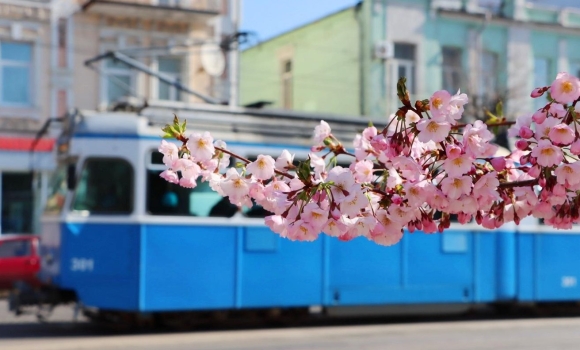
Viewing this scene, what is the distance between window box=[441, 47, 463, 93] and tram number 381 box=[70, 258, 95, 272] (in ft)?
64.9

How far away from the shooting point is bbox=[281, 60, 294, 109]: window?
32.4m

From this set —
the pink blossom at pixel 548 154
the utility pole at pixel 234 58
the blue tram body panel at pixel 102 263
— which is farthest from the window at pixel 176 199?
the utility pole at pixel 234 58

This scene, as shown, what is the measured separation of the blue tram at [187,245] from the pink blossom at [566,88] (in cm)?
1034

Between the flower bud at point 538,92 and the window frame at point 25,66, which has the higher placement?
the window frame at point 25,66

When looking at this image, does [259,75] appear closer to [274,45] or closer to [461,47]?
[274,45]

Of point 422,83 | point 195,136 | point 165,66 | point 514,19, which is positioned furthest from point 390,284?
point 514,19

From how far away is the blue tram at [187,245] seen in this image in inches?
505

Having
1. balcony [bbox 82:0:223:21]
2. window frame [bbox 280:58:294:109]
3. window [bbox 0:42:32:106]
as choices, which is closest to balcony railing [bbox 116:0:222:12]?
balcony [bbox 82:0:223:21]

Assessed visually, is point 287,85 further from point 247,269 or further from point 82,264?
point 82,264

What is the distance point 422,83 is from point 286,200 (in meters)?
27.6

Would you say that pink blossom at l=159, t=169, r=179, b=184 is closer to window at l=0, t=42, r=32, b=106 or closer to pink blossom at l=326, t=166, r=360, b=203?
→ pink blossom at l=326, t=166, r=360, b=203

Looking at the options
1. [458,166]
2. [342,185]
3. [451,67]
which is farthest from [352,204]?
[451,67]

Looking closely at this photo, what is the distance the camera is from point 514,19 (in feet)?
103

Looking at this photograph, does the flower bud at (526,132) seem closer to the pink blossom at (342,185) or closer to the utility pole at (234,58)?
the pink blossom at (342,185)
